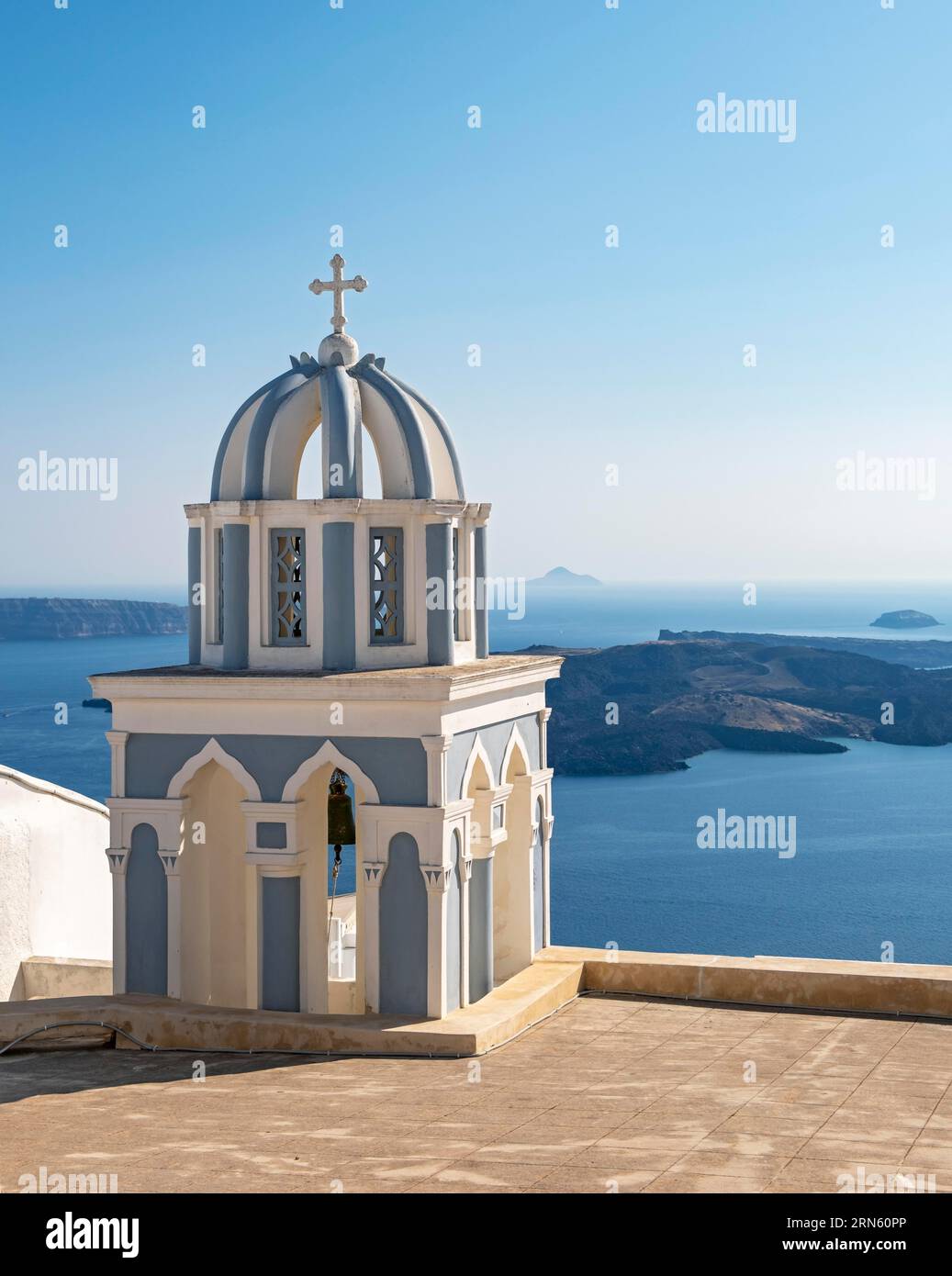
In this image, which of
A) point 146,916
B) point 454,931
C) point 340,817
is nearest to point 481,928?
point 454,931

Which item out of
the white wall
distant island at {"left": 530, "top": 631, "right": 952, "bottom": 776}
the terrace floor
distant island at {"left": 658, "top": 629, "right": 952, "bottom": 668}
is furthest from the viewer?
distant island at {"left": 658, "top": 629, "right": 952, "bottom": 668}

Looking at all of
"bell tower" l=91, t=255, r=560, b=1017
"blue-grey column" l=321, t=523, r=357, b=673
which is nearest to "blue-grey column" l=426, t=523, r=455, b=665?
"bell tower" l=91, t=255, r=560, b=1017

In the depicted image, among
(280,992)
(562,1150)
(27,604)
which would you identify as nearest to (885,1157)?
(562,1150)

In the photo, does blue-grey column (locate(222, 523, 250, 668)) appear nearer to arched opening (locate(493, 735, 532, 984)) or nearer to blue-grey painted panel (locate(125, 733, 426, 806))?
blue-grey painted panel (locate(125, 733, 426, 806))

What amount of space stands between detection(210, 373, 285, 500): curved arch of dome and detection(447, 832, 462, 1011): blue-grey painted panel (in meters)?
2.75

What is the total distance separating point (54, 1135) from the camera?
6445mm

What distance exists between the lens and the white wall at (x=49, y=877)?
13.3 meters

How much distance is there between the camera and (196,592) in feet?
31.9

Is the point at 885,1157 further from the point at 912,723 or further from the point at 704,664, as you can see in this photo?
the point at 704,664

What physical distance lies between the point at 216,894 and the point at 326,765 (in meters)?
1.66

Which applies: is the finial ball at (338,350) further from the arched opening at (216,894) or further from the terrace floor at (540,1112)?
the terrace floor at (540,1112)

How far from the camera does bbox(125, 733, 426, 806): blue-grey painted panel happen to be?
863 cm

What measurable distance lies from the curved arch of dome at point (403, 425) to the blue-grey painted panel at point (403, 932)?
2.30 metres
